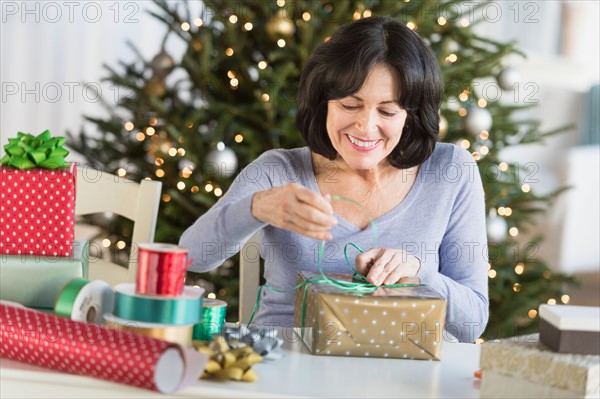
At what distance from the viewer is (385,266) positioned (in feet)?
4.68

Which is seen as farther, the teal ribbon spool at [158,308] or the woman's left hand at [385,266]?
the woman's left hand at [385,266]

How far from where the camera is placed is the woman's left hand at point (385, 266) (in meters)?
1.41

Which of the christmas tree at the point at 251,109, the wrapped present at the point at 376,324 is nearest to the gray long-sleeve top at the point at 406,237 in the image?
the wrapped present at the point at 376,324

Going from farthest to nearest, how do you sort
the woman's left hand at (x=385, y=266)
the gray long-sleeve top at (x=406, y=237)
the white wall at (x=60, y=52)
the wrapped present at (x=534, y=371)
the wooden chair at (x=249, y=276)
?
1. the white wall at (x=60, y=52)
2. the wooden chair at (x=249, y=276)
3. the gray long-sleeve top at (x=406, y=237)
4. the woman's left hand at (x=385, y=266)
5. the wrapped present at (x=534, y=371)

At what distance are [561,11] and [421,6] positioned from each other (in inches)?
108

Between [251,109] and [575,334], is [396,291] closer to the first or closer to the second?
[575,334]

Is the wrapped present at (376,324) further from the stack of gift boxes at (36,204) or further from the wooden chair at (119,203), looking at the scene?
the wooden chair at (119,203)

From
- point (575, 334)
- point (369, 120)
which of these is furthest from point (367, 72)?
point (575, 334)

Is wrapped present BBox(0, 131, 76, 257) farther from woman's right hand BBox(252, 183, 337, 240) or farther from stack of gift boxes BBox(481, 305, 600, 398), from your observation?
stack of gift boxes BBox(481, 305, 600, 398)

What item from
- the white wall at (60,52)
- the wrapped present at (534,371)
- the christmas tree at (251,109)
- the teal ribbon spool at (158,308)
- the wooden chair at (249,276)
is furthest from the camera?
the white wall at (60,52)

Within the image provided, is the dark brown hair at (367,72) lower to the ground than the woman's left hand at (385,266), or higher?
higher

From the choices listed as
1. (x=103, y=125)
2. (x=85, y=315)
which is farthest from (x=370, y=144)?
(x=103, y=125)

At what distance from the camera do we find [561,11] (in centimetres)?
516

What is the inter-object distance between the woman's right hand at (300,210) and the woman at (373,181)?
7 centimetres
